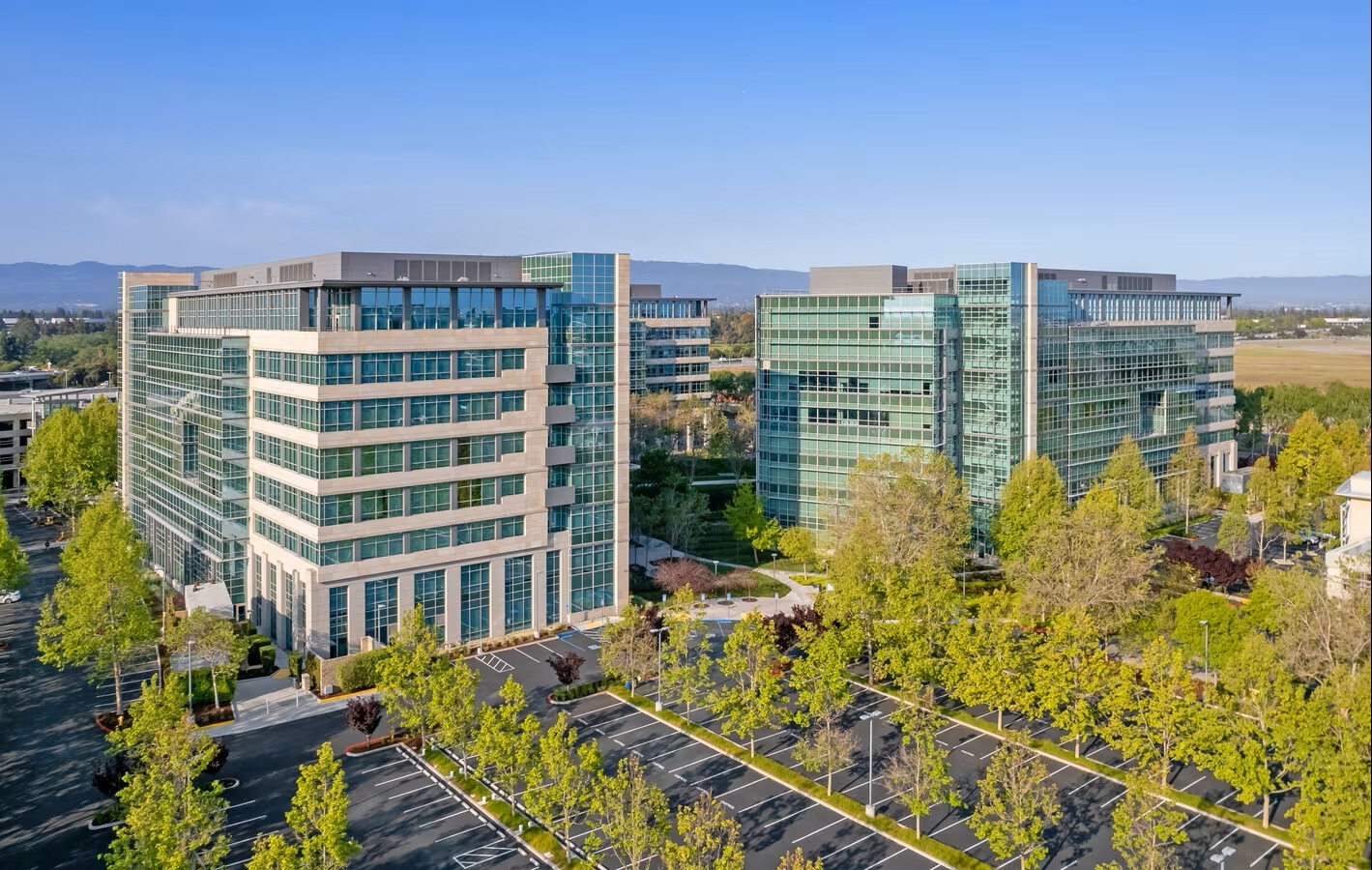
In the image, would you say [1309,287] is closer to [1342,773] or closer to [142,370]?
[1342,773]

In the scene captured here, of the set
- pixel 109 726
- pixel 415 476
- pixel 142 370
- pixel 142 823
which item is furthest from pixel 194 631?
pixel 142 370

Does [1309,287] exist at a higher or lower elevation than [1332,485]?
higher

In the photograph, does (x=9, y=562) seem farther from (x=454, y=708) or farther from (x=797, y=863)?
(x=797, y=863)

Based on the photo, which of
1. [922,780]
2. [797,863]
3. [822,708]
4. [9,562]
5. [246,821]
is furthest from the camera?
[9,562]

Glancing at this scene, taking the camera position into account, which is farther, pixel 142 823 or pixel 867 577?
pixel 867 577

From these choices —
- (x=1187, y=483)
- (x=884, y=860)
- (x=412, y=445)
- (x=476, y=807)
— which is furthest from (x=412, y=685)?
(x=1187, y=483)

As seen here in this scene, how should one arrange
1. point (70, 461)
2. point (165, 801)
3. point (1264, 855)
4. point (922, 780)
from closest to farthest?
point (165, 801) < point (1264, 855) < point (922, 780) < point (70, 461)

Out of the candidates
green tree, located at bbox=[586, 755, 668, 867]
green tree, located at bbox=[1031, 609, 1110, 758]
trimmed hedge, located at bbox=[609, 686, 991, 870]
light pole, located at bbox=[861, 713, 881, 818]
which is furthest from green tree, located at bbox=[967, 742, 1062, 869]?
green tree, located at bbox=[586, 755, 668, 867]
